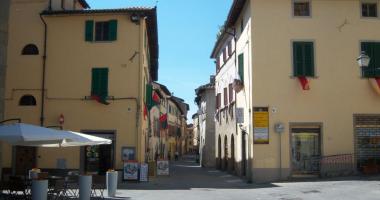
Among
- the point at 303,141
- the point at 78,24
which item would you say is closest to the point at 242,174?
the point at 303,141

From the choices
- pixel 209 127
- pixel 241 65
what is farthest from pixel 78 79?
pixel 209 127

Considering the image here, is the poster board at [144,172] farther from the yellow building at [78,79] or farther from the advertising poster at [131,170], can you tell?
the yellow building at [78,79]

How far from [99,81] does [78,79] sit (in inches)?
41.7

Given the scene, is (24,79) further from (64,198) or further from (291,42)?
(291,42)

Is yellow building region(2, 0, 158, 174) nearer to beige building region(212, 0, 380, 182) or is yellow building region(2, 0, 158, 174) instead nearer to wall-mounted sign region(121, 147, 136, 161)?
wall-mounted sign region(121, 147, 136, 161)

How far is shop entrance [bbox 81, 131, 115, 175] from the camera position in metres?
24.4

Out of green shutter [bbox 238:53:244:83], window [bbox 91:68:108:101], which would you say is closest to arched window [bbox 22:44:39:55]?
window [bbox 91:68:108:101]

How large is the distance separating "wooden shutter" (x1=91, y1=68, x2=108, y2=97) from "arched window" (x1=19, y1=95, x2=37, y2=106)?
3.05 meters

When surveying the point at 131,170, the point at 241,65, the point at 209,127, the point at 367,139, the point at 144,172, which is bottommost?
the point at 144,172

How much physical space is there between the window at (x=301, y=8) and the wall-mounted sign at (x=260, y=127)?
5.13m

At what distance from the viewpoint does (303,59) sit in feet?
77.9

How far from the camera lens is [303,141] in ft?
77.8

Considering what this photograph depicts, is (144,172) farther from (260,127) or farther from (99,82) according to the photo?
(260,127)

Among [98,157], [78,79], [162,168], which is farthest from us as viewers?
[162,168]
